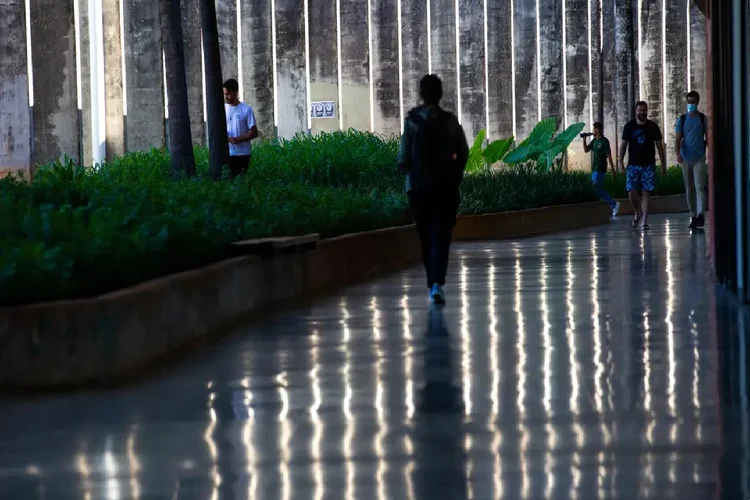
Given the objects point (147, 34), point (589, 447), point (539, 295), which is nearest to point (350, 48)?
point (147, 34)

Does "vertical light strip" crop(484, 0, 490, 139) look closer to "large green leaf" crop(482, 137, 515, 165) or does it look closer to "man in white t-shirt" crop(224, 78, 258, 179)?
"large green leaf" crop(482, 137, 515, 165)

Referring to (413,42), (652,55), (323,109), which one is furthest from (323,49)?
(652,55)

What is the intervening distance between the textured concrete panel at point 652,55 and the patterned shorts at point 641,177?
19.9 metres

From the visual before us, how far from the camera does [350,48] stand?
30516mm

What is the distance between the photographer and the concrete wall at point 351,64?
23953mm

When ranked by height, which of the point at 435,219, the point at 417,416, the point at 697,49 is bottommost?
the point at 417,416

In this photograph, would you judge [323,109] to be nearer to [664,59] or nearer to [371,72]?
[371,72]

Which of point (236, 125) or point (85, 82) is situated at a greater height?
point (85, 82)

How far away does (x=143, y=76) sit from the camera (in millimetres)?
25188

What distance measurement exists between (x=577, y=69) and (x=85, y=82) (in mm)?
15297

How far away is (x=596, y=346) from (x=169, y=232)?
2770 mm

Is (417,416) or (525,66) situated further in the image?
(525,66)

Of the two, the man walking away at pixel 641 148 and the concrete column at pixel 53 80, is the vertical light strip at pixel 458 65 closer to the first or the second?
the concrete column at pixel 53 80

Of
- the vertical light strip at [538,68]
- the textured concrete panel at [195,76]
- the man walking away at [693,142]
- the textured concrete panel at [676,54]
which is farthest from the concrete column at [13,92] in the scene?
the textured concrete panel at [676,54]
